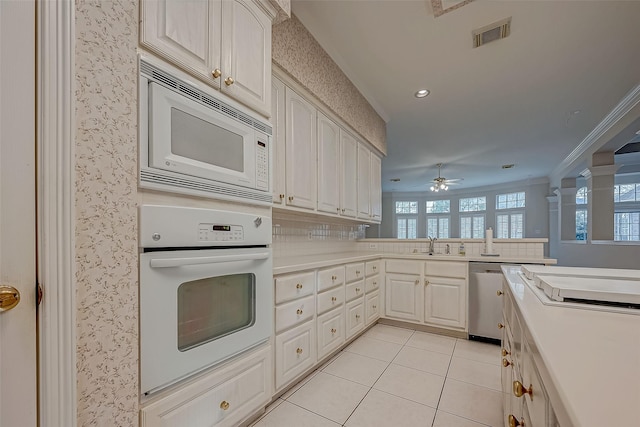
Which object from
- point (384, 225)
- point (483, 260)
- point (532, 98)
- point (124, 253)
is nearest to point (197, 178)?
point (124, 253)

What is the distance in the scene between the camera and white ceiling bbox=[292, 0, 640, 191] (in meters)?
1.95

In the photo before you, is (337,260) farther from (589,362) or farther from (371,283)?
(589,362)

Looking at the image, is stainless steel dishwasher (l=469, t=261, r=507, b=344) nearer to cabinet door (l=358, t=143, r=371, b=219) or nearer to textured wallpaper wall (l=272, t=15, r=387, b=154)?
cabinet door (l=358, t=143, r=371, b=219)

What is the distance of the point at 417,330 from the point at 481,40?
2911mm

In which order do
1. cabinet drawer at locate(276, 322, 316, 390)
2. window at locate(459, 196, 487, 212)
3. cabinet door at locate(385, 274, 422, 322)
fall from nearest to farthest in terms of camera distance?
cabinet drawer at locate(276, 322, 316, 390) < cabinet door at locate(385, 274, 422, 322) < window at locate(459, 196, 487, 212)

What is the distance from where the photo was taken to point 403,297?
3111 millimetres

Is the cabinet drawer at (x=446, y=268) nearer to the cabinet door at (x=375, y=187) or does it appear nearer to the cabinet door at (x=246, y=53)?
the cabinet door at (x=375, y=187)

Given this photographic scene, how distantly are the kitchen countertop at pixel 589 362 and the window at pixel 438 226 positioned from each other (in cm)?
1089

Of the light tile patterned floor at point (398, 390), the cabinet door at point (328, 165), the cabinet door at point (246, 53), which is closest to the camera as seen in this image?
the cabinet door at point (246, 53)

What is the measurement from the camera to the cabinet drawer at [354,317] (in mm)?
2494

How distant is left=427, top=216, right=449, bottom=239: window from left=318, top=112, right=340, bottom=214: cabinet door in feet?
30.5

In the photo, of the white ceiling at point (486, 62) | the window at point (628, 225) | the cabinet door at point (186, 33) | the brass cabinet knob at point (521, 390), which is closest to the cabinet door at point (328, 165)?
the white ceiling at point (486, 62)

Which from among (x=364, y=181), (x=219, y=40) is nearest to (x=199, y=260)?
(x=219, y=40)

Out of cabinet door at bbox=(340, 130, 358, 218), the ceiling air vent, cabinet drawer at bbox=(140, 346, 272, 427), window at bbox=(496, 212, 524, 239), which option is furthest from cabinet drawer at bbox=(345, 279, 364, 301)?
window at bbox=(496, 212, 524, 239)
